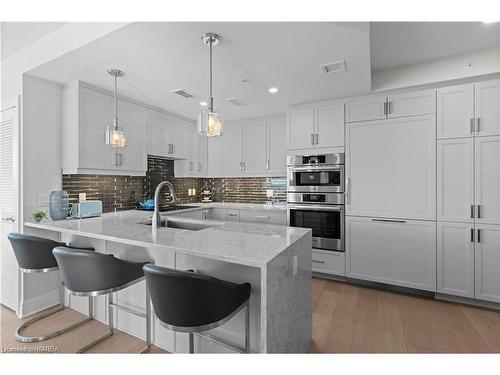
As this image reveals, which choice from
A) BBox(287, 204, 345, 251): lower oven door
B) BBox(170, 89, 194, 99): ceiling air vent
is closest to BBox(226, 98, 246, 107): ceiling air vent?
BBox(170, 89, 194, 99): ceiling air vent

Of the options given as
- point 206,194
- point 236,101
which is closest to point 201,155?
point 206,194

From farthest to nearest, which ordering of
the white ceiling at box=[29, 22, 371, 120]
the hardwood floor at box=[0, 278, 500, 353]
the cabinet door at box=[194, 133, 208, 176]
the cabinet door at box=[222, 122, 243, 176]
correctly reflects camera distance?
the cabinet door at box=[194, 133, 208, 176] < the cabinet door at box=[222, 122, 243, 176] < the hardwood floor at box=[0, 278, 500, 353] < the white ceiling at box=[29, 22, 371, 120]

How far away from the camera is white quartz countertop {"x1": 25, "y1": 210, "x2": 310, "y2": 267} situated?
1.35 m

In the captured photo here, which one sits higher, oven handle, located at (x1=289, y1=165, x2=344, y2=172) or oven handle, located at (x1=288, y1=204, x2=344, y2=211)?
oven handle, located at (x1=289, y1=165, x2=344, y2=172)

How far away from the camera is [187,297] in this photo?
4.05 ft

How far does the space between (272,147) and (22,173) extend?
3.16 m

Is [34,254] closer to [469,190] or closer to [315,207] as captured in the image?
[315,207]

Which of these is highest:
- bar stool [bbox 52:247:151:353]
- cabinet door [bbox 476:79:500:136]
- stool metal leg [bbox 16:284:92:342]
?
cabinet door [bbox 476:79:500:136]

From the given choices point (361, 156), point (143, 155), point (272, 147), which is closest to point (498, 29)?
Answer: point (361, 156)

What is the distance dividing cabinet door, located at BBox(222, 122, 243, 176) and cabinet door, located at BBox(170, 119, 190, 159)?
0.73 meters

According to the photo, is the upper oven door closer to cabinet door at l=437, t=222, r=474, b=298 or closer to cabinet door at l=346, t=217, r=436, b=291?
cabinet door at l=346, t=217, r=436, b=291

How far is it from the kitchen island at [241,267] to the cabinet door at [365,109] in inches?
76.8

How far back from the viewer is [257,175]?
434cm

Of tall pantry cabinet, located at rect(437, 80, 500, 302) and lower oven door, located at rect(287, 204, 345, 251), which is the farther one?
lower oven door, located at rect(287, 204, 345, 251)
